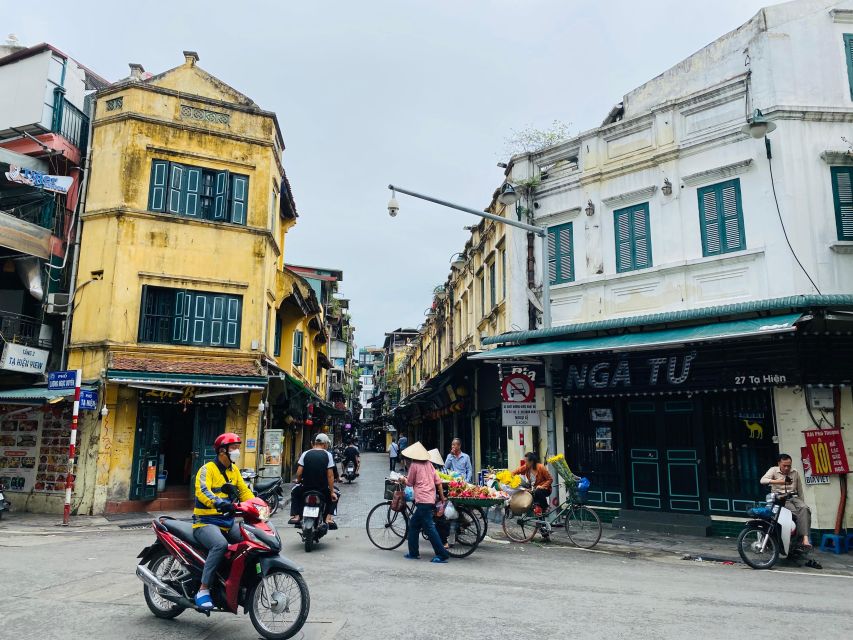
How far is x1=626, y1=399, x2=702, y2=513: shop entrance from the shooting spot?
14.1 metres

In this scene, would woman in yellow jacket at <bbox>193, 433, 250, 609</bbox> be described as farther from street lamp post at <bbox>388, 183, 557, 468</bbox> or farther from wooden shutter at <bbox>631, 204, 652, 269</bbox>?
wooden shutter at <bbox>631, 204, 652, 269</bbox>

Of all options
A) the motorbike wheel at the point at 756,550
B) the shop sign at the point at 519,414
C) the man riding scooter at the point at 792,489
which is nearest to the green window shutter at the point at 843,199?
the man riding scooter at the point at 792,489

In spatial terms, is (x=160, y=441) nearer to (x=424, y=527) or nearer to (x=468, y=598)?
(x=424, y=527)

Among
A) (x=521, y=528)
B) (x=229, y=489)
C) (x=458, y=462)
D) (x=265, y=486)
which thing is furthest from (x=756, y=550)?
(x=265, y=486)

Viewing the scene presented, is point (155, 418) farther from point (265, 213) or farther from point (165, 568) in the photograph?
point (165, 568)

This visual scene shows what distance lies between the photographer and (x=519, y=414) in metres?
15.1

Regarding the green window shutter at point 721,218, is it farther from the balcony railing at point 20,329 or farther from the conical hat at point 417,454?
the balcony railing at point 20,329

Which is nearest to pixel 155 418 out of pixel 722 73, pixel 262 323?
pixel 262 323

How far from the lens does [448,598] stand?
7.20 m

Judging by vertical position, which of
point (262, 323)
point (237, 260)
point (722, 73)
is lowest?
point (262, 323)

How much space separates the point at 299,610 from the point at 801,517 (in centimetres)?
865

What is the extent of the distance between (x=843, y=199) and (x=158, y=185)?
17.2 meters

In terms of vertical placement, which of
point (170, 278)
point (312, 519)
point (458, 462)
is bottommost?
point (312, 519)

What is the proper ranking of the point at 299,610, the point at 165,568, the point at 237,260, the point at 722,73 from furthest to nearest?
the point at 237,260, the point at 722,73, the point at 165,568, the point at 299,610
